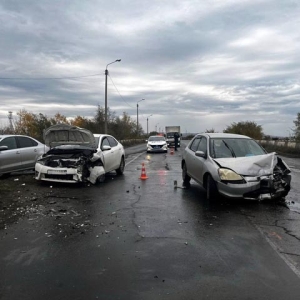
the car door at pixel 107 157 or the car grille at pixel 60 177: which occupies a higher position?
the car door at pixel 107 157

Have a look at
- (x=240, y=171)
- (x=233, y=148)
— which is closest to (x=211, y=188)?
(x=240, y=171)

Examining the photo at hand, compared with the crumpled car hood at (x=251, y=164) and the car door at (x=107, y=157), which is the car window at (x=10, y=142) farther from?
the crumpled car hood at (x=251, y=164)

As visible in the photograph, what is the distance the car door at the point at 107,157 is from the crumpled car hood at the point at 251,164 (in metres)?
4.60

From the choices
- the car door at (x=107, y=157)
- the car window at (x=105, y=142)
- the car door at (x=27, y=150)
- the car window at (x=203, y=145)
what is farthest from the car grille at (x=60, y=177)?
the car window at (x=203, y=145)

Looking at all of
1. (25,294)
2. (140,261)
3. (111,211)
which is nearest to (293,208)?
(111,211)

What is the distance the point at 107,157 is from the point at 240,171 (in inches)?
214

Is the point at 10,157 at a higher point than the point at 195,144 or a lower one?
lower

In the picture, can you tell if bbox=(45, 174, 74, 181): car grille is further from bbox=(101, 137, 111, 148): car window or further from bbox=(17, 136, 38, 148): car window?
bbox=(17, 136, 38, 148): car window

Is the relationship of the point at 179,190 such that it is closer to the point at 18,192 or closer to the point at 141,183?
the point at 141,183

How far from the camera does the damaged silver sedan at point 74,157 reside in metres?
9.97

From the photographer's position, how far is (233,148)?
28.5 feet

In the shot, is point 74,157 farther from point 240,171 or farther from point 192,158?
point 240,171

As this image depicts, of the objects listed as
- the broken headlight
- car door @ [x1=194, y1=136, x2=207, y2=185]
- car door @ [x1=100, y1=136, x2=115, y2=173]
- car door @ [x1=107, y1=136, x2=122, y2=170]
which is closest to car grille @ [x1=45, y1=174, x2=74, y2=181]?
car door @ [x1=100, y1=136, x2=115, y2=173]

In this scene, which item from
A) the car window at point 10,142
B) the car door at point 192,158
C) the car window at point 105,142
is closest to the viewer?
the car door at point 192,158
